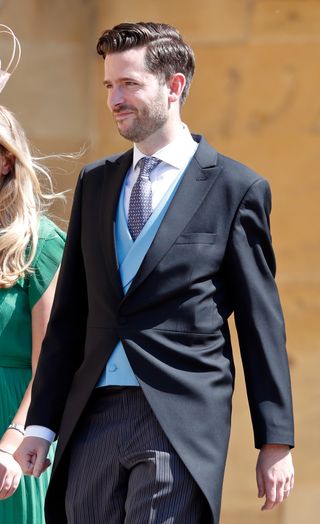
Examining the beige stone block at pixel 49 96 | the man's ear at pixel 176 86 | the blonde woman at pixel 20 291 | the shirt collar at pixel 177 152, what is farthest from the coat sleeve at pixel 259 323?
→ the beige stone block at pixel 49 96

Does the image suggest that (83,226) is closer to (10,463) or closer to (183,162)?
(183,162)

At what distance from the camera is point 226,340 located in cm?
385

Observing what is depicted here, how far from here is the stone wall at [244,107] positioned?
5.98m

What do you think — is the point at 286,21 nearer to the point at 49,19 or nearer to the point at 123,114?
the point at 49,19

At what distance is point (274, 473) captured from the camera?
375 centimetres

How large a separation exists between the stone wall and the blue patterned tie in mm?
2104

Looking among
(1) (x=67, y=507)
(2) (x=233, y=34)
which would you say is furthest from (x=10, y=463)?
(2) (x=233, y=34)

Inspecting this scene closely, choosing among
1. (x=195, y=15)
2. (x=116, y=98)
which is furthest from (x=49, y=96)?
(x=116, y=98)

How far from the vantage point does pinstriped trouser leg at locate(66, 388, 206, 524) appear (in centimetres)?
366

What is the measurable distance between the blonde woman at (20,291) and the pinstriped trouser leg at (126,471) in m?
0.56

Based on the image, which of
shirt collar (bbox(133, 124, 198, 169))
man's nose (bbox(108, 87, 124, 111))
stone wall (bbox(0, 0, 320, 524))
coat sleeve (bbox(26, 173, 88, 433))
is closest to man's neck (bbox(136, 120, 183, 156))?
shirt collar (bbox(133, 124, 198, 169))

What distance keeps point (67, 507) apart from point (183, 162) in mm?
1005

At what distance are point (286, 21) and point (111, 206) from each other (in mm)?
2303

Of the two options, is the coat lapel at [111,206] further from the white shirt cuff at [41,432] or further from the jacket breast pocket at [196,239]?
the white shirt cuff at [41,432]
